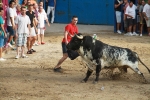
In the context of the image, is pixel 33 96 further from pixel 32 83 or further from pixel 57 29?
pixel 57 29

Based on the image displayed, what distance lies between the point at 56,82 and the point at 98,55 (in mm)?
1254

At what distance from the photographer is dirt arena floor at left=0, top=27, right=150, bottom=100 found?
10008mm

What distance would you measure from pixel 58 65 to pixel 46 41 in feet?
21.5

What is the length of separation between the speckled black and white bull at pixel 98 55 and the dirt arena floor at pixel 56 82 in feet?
1.43

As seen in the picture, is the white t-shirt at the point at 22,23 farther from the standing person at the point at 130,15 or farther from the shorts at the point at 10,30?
the standing person at the point at 130,15

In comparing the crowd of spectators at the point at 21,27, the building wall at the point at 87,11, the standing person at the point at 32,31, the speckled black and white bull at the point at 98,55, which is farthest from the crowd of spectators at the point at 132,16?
the speckled black and white bull at the point at 98,55

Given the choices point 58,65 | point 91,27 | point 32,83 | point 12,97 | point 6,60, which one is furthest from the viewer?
point 91,27

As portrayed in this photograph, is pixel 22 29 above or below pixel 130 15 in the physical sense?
below

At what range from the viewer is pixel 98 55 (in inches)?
444

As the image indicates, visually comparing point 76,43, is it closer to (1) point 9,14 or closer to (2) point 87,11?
(1) point 9,14

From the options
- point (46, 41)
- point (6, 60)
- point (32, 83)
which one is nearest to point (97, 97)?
point (32, 83)

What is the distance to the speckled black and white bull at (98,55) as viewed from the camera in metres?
11.3

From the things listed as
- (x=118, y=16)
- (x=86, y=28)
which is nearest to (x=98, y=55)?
(x=118, y=16)

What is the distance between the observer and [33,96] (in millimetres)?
9906
